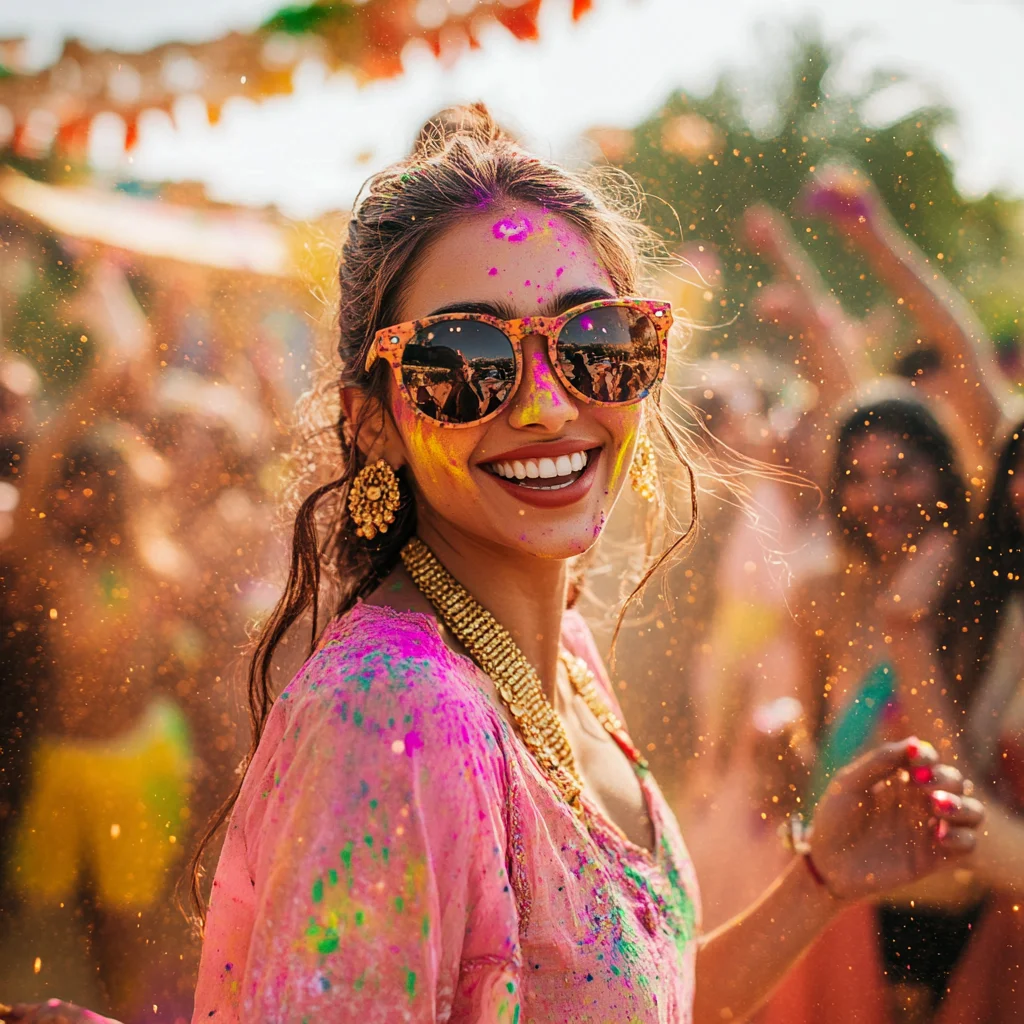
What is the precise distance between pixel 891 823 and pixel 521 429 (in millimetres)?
1086

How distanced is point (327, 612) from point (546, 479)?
55 cm

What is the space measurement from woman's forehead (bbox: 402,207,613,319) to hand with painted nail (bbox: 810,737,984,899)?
1.05 metres

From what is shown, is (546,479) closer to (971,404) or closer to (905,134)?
(971,404)

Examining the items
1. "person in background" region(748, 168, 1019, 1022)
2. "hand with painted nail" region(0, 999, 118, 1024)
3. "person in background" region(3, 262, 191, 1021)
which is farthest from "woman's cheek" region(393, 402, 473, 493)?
"person in background" region(748, 168, 1019, 1022)

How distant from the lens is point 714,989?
181cm

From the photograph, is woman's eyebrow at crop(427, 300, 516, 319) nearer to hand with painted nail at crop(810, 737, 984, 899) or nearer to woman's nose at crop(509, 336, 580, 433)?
woman's nose at crop(509, 336, 580, 433)

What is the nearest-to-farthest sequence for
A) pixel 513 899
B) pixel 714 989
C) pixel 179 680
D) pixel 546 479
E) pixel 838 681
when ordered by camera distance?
pixel 513 899 < pixel 546 479 < pixel 714 989 < pixel 179 680 < pixel 838 681

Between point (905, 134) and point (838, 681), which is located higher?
point (905, 134)

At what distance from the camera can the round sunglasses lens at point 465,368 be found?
4.08ft

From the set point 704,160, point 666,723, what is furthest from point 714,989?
point 704,160

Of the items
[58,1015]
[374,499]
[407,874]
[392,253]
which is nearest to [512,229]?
[392,253]

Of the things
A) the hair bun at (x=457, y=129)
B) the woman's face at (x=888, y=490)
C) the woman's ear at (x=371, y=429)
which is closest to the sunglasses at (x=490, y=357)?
the woman's ear at (x=371, y=429)

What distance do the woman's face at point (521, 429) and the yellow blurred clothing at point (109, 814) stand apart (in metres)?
1.54

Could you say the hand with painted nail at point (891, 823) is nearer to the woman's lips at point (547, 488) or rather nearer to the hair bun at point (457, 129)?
the woman's lips at point (547, 488)
